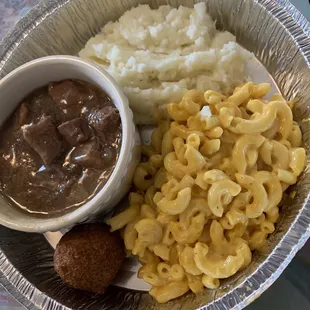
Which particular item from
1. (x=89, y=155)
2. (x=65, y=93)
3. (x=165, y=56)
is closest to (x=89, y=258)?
(x=89, y=155)

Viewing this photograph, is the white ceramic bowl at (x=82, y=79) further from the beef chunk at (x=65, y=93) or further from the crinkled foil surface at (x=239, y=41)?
the crinkled foil surface at (x=239, y=41)

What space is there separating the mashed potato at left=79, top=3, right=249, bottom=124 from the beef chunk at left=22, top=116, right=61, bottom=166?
250 mm

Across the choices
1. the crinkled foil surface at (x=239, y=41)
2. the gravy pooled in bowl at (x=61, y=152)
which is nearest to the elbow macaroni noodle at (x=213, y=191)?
the crinkled foil surface at (x=239, y=41)

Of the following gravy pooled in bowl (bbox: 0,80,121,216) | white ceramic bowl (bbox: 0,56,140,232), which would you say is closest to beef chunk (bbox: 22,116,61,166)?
gravy pooled in bowl (bbox: 0,80,121,216)

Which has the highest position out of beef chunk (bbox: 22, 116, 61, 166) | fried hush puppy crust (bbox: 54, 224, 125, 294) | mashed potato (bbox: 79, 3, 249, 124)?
beef chunk (bbox: 22, 116, 61, 166)

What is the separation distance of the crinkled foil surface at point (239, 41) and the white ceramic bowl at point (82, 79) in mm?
209

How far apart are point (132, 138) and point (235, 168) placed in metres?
0.24

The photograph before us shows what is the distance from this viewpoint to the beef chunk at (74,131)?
43.7 inches

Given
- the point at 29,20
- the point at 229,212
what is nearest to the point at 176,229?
the point at 229,212

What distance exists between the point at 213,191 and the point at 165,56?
0.41m

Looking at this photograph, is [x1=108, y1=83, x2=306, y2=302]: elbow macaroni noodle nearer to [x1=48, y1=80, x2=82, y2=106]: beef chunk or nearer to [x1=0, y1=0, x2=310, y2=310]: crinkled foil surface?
[x1=0, y1=0, x2=310, y2=310]: crinkled foil surface

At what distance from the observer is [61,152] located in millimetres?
1134

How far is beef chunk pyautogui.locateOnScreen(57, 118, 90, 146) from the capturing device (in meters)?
1.11

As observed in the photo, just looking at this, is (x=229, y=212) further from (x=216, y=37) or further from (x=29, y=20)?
(x=29, y=20)
